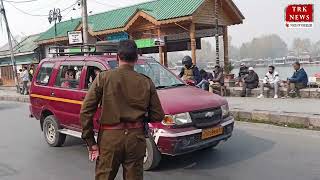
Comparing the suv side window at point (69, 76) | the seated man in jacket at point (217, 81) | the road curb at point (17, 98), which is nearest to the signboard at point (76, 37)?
the road curb at point (17, 98)

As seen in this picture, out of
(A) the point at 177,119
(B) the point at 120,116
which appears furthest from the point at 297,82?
(B) the point at 120,116

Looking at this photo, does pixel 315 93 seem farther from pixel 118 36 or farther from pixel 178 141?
pixel 118 36

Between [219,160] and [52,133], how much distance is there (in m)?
3.61

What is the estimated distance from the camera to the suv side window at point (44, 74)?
335 inches

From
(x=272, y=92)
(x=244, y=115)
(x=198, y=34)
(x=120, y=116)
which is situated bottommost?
(x=244, y=115)

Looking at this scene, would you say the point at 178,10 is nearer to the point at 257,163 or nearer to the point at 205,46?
the point at 205,46

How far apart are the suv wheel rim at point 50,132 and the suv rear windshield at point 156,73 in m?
2.24

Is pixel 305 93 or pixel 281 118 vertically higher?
pixel 305 93

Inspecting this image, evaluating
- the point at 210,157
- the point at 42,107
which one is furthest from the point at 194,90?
the point at 42,107

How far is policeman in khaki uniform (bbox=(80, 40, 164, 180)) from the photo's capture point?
3.75 m

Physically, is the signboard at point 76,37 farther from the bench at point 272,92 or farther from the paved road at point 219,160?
the paved road at point 219,160

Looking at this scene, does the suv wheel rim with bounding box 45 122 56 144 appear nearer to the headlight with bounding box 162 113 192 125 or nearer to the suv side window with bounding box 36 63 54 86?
the suv side window with bounding box 36 63 54 86

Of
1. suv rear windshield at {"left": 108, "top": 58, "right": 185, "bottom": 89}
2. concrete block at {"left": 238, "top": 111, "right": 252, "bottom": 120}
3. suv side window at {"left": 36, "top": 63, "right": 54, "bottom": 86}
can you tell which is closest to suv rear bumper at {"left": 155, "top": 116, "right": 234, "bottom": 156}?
suv rear windshield at {"left": 108, "top": 58, "right": 185, "bottom": 89}

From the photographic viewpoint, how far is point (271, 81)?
1465 centimetres
